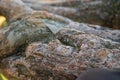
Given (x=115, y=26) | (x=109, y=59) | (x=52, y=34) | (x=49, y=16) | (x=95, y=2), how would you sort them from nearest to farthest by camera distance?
(x=109, y=59), (x=52, y=34), (x=49, y=16), (x=115, y=26), (x=95, y=2)

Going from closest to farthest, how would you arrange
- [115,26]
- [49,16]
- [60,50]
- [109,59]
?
[109,59] → [60,50] → [49,16] → [115,26]

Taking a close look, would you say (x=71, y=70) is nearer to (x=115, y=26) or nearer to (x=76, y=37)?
(x=76, y=37)

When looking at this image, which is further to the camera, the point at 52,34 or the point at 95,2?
the point at 95,2

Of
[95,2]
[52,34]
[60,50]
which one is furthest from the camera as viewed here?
[95,2]

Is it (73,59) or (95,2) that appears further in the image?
(95,2)

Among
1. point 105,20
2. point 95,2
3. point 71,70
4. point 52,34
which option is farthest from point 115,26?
point 71,70

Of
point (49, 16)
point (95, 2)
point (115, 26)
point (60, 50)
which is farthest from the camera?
point (95, 2)

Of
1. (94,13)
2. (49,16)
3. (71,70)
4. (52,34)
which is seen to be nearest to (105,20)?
(94,13)

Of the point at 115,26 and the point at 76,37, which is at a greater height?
the point at 76,37

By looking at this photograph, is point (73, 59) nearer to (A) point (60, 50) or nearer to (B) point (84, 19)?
(A) point (60, 50)
